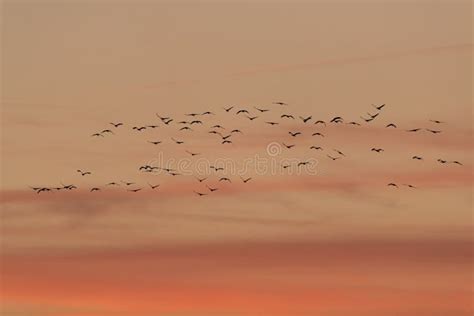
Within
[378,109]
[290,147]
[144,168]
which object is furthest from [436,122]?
[144,168]

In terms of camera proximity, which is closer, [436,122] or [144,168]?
[436,122]

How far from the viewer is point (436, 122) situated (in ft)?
585

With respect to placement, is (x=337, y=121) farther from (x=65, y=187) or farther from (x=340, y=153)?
(x=65, y=187)

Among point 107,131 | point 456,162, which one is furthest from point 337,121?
point 107,131

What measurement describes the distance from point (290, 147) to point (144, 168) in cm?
1832

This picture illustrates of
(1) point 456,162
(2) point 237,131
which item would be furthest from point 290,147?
(1) point 456,162

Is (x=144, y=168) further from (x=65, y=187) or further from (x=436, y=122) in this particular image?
(x=436, y=122)

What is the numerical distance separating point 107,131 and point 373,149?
32.6m

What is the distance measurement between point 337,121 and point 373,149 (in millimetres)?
9024

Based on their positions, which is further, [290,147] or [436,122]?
[290,147]

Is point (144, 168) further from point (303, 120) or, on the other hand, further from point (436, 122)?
point (436, 122)

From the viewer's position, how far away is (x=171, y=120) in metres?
185

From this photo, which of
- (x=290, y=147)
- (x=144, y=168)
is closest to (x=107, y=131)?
(x=144, y=168)

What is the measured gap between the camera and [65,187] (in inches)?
7515
